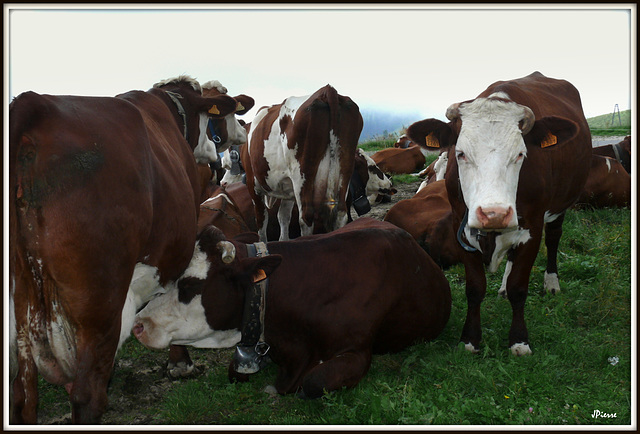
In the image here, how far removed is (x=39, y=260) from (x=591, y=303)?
15.0ft

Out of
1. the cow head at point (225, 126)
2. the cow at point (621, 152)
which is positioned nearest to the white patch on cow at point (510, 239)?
the cow head at point (225, 126)

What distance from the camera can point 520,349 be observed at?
4.68 metres

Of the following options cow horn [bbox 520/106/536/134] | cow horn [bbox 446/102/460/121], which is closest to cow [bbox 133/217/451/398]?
cow horn [bbox 446/102/460/121]

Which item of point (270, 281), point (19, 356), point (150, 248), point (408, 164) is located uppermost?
point (150, 248)

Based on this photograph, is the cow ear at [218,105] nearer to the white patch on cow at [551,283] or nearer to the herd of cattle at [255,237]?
the herd of cattle at [255,237]

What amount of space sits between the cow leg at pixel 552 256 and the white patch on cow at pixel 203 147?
3470mm

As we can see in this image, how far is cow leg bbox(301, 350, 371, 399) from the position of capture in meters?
4.06

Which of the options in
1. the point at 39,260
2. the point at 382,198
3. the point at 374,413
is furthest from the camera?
the point at 382,198

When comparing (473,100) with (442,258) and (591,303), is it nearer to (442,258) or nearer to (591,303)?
(591,303)

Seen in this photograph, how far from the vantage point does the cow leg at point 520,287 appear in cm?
469

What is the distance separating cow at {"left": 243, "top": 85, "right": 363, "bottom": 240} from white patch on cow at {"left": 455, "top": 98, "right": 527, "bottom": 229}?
2.14 m

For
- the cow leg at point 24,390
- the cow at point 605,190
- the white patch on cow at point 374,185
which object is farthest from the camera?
the white patch on cow at point 374,185

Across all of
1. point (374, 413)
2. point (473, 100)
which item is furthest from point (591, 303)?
point (374, 413)

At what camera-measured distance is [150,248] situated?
3270 mm
